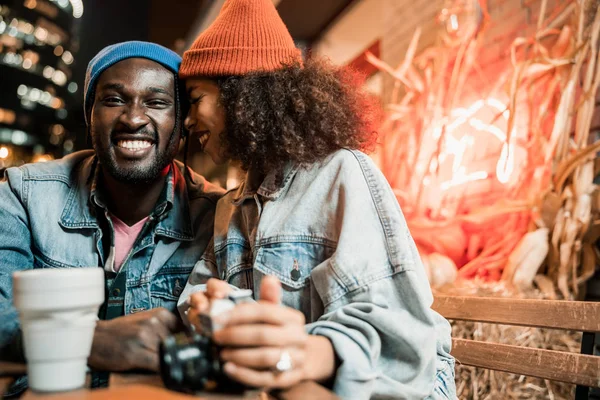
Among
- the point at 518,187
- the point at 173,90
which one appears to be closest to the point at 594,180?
the point at 518,187

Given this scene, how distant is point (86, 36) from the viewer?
3428mm

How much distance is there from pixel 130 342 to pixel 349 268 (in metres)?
0.39

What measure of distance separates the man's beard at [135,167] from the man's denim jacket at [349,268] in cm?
38

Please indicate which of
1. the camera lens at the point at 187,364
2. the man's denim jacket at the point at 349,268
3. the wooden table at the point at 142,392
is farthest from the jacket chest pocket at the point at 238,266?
the camera lens at the point at 187,364

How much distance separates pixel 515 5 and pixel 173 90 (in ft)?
5.51

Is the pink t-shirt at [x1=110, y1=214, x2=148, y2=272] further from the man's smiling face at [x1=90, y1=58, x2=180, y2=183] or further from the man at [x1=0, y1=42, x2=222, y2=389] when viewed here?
the man's smiling face at [x1=90, y1=58, x2=180, y2=183]

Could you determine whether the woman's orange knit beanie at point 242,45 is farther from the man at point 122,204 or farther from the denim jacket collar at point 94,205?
the denim jacket collar at point 94,205

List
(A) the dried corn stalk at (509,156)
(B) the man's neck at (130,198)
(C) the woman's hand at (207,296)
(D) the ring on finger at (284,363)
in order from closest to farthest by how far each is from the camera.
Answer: (D) the ring on finger at (284,363) < (C) the woman's hand at (207,296) < (B) the man's neck at (130,198) < (A) the dried corn stalk at (509,156)

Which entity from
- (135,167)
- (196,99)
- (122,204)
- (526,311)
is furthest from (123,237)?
(526,311)

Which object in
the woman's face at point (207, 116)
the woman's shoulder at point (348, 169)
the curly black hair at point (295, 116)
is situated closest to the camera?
the woman's shoulder at point (348, 169)

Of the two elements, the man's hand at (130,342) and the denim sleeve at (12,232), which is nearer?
the man's hand at (130,342)

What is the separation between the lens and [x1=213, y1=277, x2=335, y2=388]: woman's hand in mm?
716

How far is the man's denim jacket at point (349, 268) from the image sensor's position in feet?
3.07

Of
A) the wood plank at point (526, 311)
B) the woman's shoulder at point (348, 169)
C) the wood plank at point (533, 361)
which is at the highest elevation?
the woman's shoulder at point (348, 169)
